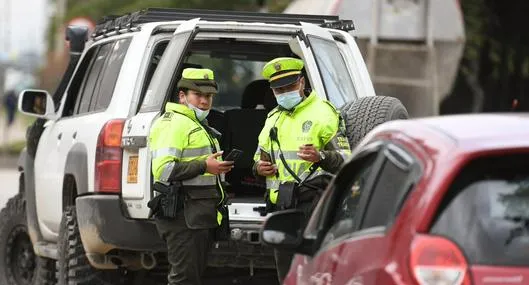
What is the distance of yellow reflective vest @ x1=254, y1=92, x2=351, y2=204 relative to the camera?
8445 millimetres

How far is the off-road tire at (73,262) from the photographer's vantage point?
31.8 feet

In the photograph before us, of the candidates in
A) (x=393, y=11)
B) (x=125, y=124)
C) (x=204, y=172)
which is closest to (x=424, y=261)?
(x=204, y=172)

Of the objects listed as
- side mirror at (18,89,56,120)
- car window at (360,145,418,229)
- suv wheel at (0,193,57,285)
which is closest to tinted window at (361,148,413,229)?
car window at (360,145,418,229)

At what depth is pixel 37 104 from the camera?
11430 mm

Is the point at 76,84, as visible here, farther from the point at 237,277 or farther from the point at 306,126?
the point at 306,126

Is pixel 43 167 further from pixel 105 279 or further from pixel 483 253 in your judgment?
pixel 483 253

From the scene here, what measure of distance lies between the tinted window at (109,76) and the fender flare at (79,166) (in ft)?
1.02

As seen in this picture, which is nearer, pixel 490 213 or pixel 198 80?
pixel 490 213

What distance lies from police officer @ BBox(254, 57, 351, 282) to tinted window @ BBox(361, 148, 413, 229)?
2955 millimetres

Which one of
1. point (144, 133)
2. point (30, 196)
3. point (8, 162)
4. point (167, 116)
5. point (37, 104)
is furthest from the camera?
point (8, 162)

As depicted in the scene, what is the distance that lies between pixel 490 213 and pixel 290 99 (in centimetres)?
372

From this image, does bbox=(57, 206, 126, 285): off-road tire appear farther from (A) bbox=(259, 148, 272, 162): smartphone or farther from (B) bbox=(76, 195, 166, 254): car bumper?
(A) bbox=(259, 148, 272, 162): smartphone

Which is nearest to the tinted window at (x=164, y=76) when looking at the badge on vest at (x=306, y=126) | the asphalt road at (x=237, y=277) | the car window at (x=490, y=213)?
the badge on vest at (x=306, y=126)

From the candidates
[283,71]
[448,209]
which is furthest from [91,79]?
[448,209]
